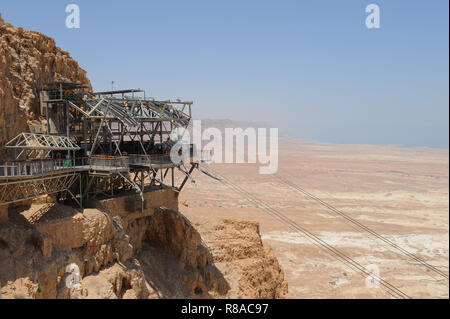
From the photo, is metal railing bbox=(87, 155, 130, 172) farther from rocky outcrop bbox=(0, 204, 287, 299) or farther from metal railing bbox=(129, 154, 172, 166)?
rocky outcrop bbox=(0, 204, 287, 299)

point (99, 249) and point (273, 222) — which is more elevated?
point (99, 249)

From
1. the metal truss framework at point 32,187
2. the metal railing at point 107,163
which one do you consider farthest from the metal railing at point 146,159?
the metal truss framework at point 32,187

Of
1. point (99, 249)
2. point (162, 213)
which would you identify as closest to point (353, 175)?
point (162, 213)

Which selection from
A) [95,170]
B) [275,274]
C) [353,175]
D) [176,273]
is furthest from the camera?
[353,175]

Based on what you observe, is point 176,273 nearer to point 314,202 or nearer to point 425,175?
point 314,202

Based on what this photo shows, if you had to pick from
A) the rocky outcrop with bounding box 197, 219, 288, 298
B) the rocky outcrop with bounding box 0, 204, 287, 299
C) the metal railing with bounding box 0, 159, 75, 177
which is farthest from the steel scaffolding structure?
the rocky outcrop with bounding box 197, 219, 288, 298

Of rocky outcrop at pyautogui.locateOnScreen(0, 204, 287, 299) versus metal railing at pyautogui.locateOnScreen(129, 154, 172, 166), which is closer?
rocky outcrop at pyautogui.locateOnScreen(0, 204, 287, 299)

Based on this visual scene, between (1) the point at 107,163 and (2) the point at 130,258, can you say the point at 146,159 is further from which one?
(2) the point at 130,258

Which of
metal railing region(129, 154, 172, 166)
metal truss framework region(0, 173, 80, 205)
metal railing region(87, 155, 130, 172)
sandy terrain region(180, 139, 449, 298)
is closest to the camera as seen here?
metal truss framework region(0, 173, 80, 205)
